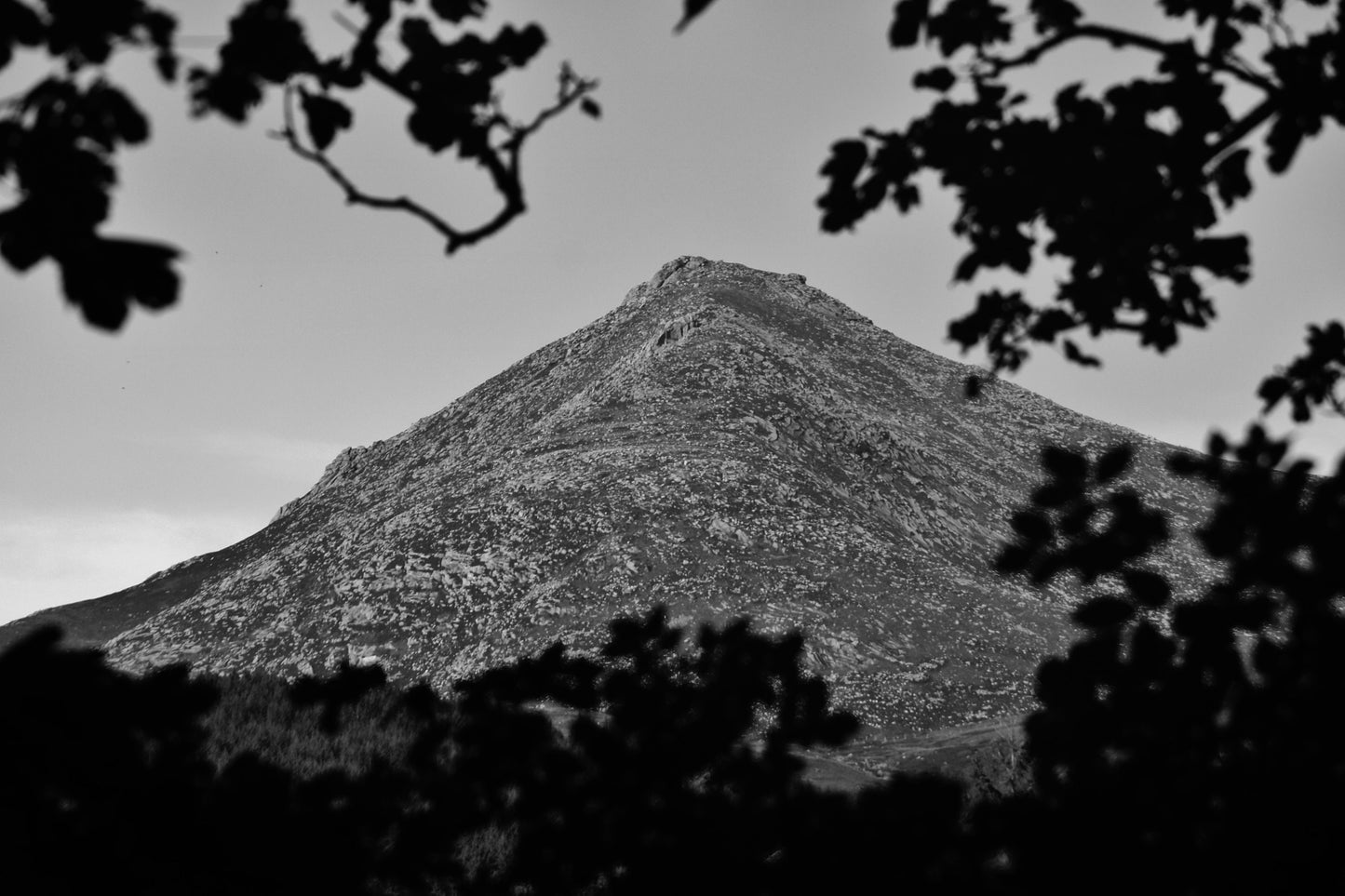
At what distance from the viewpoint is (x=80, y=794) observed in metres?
2.31

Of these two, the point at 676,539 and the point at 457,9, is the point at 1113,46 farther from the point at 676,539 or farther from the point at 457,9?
the point at 676,539

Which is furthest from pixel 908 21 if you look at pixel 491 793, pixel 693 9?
pixel 491 793

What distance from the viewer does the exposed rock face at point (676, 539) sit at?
19.1 m

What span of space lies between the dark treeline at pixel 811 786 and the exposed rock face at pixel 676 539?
13.8 m

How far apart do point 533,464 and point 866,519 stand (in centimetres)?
953

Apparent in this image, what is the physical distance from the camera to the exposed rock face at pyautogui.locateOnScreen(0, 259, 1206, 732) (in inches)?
752

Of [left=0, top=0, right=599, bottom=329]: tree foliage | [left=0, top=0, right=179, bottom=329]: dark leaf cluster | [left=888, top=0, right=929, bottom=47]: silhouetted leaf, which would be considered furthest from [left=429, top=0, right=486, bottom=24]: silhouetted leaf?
[left=888, top=0, right=929, bottom=47]: silhouetted leaf

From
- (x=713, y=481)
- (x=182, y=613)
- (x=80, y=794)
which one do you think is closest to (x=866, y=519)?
(x=713, y=481)

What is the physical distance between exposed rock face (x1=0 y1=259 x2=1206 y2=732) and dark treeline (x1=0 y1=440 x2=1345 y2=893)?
45.2 feet

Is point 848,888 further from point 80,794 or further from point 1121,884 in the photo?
point 80,794

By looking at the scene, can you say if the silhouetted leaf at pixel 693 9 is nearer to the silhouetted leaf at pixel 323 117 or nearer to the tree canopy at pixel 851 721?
the tree canopy at pixel 851 721

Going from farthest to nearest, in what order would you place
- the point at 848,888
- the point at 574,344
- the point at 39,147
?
the point at 574,344 < the point at 848,888 < the point at 39,147

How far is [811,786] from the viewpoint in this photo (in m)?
3.37

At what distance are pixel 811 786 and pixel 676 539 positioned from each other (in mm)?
18412
